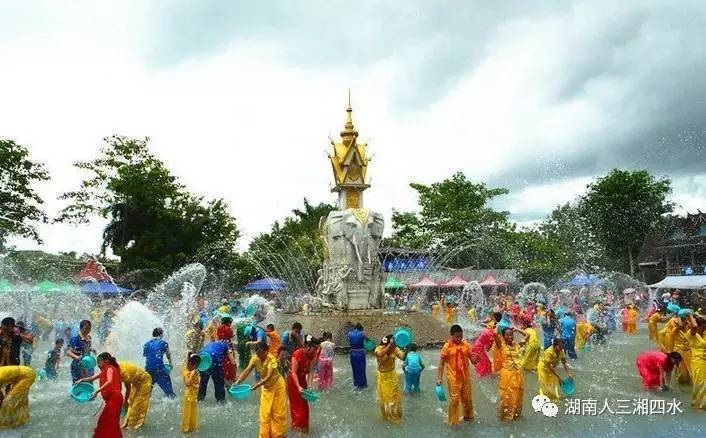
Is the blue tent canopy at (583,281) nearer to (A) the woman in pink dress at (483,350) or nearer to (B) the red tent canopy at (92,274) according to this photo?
(A) the woman in pink dress at (483,350)

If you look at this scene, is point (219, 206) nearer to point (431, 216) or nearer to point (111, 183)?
point (111, 183)

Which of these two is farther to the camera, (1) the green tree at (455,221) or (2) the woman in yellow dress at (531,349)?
(1) the green tree at (455,221)

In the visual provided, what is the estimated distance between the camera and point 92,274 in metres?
34.0

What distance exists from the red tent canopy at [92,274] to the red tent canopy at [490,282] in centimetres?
2665

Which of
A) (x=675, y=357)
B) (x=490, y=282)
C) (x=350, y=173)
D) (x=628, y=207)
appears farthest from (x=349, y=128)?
(x=628, y=207)

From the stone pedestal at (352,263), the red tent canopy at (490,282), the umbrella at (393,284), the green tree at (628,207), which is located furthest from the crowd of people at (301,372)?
the green tree at (628,207)

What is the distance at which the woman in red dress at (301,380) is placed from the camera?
A: 8.01 m

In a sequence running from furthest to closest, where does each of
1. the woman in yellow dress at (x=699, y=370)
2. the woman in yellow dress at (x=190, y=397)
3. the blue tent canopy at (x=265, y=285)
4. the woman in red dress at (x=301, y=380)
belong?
the blue tent canopy at (x=265, y=285)
the woman in yellow dress at (x=699, y=370)
the woman in yellow dress at (x=190, y=397)
the woman in red dress at (x=301, y=380)

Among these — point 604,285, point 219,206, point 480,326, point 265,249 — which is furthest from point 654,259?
point 219,206

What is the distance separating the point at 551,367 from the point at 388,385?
2.84 metres

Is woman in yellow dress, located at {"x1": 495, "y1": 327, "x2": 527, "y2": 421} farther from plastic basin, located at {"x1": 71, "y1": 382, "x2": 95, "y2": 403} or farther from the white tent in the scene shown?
the white tent

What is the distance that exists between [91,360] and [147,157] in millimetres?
35313

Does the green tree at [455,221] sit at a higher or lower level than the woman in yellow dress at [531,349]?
higher

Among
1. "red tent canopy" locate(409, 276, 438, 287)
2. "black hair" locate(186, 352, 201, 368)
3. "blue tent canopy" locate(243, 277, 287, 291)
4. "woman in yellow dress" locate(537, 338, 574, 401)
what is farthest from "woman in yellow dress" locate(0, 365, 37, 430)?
"blue tent canopy" locate(243, 277, 287, 291)
